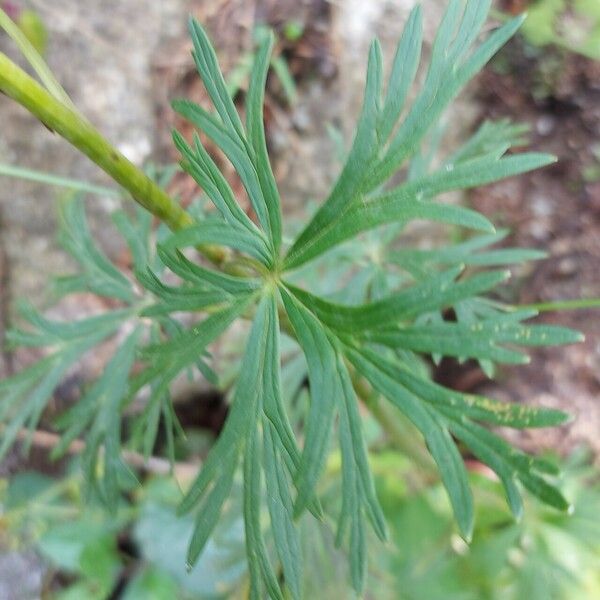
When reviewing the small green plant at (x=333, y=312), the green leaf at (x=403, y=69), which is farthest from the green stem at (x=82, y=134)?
the green leaf at (x=403, y=69)

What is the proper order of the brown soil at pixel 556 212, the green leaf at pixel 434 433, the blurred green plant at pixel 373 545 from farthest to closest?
1. the brown soil at pixel 556 212
2. the blurred green plant at pixel 373 545
3. the green leaf at pixel 434 433

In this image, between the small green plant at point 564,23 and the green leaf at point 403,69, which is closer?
the green leaf at point 403,69

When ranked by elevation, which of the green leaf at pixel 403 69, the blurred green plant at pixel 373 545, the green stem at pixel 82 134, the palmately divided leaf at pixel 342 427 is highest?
the green leaf at pixel 403 69

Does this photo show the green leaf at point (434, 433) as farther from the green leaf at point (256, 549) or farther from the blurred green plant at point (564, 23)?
the blurred green plant at point (564, 23)

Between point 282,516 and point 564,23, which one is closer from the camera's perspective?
point 282,516

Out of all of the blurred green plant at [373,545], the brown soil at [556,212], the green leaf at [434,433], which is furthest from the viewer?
the brown soil at [556,212]

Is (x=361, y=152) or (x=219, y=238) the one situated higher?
(x=361, y=152)

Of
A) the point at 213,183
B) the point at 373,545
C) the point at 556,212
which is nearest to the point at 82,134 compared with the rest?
the point at 213,183

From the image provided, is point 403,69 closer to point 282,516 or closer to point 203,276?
point 203,276

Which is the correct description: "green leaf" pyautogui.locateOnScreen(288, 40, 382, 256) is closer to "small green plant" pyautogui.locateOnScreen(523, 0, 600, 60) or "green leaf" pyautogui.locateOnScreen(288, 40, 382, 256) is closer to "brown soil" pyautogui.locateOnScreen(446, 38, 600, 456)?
"brown soil" pyautogui.locateOnScreen(446, 38, 600, 456)
